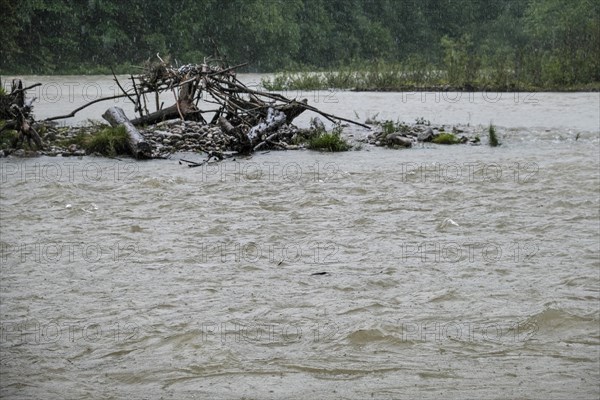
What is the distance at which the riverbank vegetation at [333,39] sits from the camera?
93.7ft

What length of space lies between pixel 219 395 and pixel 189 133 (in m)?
10.1

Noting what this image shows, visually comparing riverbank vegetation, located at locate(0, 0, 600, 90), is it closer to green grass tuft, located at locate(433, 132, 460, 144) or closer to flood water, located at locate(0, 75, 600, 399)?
green grass tuft, located at locate(433, 132, 460, 144)

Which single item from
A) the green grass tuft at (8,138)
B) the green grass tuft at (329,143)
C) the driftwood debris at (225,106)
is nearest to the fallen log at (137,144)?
the driftwood debris at (225,106)

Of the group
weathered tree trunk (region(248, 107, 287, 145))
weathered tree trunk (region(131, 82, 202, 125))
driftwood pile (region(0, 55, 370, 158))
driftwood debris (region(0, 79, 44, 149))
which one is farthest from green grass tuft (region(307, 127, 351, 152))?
driftwood debris (region(0, 79, 44, 149))

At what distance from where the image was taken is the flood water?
4867 mm

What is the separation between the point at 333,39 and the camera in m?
60.5

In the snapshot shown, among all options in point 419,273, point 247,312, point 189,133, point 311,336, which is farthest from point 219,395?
point 189,133

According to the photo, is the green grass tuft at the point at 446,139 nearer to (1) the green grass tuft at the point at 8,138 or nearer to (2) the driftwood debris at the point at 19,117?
(2) the driftwood debris at the point at 19,117

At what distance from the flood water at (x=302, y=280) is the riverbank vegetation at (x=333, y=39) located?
16.7 meters

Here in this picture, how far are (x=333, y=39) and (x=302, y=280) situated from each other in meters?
55.0

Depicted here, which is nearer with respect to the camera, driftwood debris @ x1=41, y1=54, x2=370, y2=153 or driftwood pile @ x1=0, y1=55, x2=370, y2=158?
driftwood pile @ x1=0, y1=55, x2=370, y2=158

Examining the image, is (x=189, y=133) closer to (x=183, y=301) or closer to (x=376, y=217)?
(x=376, y=217)

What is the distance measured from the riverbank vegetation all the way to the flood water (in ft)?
54.7

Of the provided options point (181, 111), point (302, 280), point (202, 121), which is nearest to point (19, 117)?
point (181, 111)
